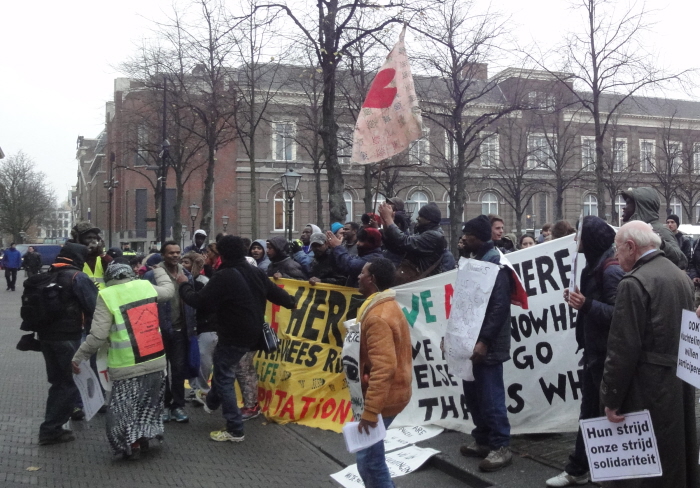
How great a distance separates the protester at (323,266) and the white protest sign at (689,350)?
4.56 m

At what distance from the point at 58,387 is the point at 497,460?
4117mm

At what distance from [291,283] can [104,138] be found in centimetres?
6542

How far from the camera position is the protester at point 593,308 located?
15.1ft

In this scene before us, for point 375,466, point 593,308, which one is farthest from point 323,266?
point 375,466

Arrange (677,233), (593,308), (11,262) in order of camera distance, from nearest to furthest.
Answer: (593,308), (677,233), (11,262)

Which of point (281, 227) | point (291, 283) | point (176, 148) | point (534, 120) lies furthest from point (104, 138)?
→ point (291, 283)

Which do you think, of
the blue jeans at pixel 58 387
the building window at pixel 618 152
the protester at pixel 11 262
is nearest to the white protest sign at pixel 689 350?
the blue jeans at pixel 58 387

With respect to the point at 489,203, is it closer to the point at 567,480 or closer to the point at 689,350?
the point at 567,480

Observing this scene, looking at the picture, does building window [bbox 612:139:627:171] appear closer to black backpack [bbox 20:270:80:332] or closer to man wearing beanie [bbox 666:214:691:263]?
man wearing beanie [bbox 666:214:691:263]

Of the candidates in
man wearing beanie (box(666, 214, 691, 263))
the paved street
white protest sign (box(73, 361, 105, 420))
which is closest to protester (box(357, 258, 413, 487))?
the paved street

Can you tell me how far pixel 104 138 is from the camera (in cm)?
6831

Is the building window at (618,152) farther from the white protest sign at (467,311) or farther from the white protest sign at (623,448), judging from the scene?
the white protest sign at (623,448)

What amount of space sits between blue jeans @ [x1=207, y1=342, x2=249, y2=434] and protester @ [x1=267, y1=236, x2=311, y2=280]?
179 cm

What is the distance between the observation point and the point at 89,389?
643 cm
